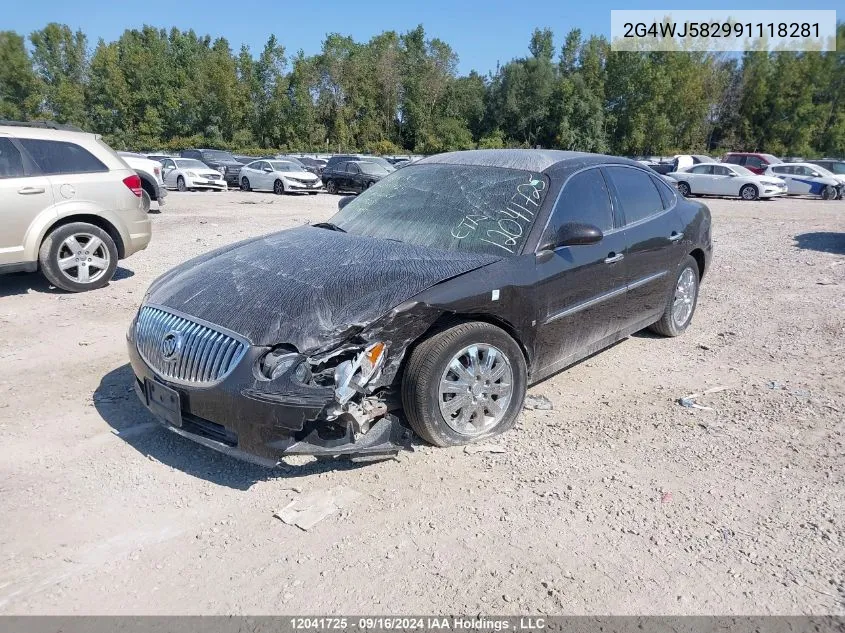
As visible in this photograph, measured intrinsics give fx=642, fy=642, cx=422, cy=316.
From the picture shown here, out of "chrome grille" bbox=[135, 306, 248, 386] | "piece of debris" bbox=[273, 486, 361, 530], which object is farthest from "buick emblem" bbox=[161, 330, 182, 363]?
"piece of debris" bbox=[273, 486, 361, 530]

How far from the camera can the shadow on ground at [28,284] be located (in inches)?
286

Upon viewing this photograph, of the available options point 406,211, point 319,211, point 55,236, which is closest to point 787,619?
point 406,211

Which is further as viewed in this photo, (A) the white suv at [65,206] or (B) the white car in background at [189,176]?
(B) the white car in background at [189,176]

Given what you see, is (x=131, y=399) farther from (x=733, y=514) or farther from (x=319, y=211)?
(x=319, y=211)

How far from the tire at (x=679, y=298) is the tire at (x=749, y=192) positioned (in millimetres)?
21024

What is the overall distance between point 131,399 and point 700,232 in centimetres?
497

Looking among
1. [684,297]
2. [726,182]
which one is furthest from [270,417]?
[726,182]

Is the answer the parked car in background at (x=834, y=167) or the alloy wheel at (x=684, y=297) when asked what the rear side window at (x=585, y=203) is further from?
Answer: the parked car in background at (x=834, y=167)

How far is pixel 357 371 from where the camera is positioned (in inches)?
128

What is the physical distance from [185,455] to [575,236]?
2678 mm

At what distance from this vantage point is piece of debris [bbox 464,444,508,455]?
146 inches

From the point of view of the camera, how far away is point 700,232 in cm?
589

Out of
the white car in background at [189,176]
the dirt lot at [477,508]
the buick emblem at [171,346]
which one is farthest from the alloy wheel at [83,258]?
the white car in background at [189,176]

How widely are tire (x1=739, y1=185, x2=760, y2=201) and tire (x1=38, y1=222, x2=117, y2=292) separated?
77.3 ft
